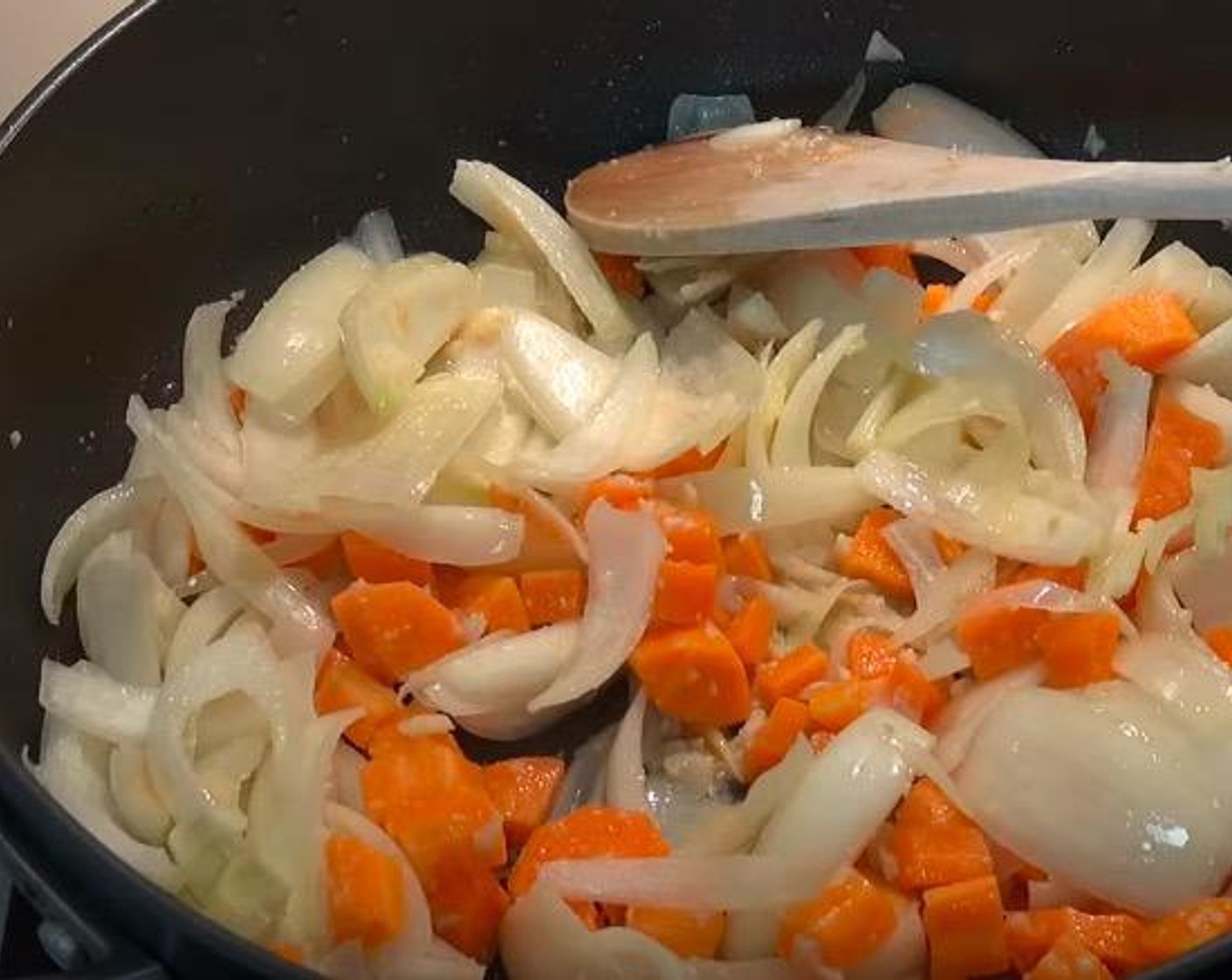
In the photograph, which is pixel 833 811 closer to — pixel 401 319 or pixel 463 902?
pixel 463 902

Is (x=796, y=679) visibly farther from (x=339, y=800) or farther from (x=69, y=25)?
(x=69, y=25)

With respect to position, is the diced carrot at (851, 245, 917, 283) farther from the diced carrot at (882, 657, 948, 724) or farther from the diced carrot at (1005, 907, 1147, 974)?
the diced carrot at (1005, 907, 1147, 974)

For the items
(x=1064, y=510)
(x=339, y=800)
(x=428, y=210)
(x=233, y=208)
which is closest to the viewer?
(x=339, y=800)

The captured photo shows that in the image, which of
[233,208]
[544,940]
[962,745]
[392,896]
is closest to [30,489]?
[233,208]

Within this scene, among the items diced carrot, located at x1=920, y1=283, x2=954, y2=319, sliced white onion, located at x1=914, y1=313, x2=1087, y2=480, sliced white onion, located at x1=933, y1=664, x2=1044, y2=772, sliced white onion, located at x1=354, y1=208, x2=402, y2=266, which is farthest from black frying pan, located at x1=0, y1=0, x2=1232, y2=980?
sliced white onion, located at x1=914, y1=313, x2=1087, y2=480

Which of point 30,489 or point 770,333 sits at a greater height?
point 30,489

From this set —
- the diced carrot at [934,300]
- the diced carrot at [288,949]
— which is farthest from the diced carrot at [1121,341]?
the diced carrot at [288,949]
